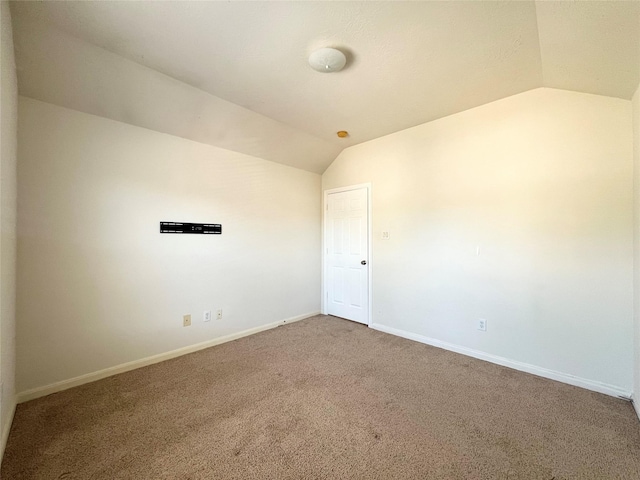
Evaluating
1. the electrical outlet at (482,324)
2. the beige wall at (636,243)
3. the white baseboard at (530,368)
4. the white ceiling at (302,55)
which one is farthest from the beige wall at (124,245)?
the beige wall at (636,243)

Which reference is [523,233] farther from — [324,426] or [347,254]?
[324,426]

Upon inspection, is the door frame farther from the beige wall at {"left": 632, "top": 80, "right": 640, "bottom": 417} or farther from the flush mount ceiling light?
the beige wall at {"left": 632, "top": 80, "right": 640, "bottom": 417}

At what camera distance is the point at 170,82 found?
2.37 metres

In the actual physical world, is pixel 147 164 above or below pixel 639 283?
above

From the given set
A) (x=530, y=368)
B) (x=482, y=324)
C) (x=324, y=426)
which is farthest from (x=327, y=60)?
(x=530, y=368)

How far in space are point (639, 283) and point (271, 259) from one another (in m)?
3.59

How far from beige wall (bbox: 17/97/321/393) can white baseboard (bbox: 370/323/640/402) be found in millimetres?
2082

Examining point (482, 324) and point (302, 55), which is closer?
point (302, 55)

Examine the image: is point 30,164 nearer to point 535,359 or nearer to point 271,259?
point 271,259

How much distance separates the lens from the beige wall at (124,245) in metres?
2.13

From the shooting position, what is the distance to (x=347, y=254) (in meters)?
4.16

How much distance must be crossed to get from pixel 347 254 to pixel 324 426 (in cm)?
262

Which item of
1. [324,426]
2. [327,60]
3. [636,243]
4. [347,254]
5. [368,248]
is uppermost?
[327,60]

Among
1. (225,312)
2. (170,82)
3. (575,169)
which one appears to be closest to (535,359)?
(575,169)
